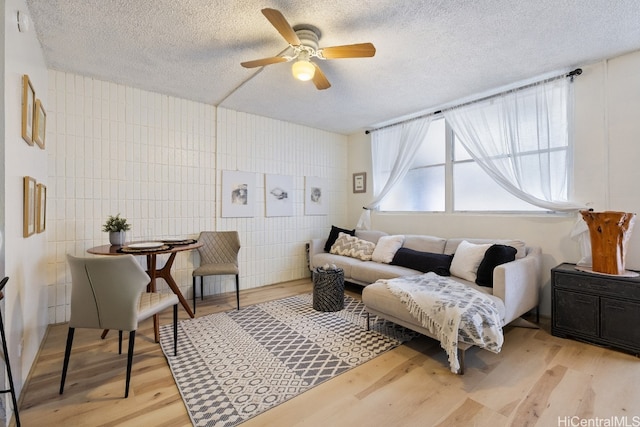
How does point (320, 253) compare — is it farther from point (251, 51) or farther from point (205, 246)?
point (251, 51)

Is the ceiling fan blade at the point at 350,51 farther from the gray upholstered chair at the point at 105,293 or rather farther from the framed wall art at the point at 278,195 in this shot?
the framed wall art at the point at 278,195

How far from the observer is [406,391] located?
A: 189 centimetres

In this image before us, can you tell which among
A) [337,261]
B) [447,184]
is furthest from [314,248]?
[447,184]

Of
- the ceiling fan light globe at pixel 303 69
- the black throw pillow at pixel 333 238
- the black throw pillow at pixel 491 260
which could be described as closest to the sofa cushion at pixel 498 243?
the black throw pillow at pixel 491 260

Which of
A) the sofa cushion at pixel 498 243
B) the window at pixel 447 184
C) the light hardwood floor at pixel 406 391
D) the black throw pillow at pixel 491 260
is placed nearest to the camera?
the light hardwood floor at pixel 406 391

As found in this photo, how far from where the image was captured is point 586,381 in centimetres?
197

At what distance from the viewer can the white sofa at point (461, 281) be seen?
247 cm

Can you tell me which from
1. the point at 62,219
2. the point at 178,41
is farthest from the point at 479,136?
the point at 62,219

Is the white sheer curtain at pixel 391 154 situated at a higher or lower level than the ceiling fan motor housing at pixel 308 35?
lower

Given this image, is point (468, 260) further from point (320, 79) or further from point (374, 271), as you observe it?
point (320, 79)

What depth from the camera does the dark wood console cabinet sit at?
229cm

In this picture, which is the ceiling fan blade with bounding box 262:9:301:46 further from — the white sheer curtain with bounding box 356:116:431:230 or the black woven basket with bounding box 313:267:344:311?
the white sheer curtain with bounding box 356:116:431:230

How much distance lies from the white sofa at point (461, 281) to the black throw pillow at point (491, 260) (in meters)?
0.07

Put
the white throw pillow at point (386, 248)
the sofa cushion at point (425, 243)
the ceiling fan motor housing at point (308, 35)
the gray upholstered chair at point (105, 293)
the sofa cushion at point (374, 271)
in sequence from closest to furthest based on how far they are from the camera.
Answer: the gray upholstered chair at point (105, 293) < the ceiling fan motor housing at point (308, 35) < the sofa cushion at point (374, 271) < the sofa cushion at point (425, 243) < the white throw pillow at point (386, 248)
